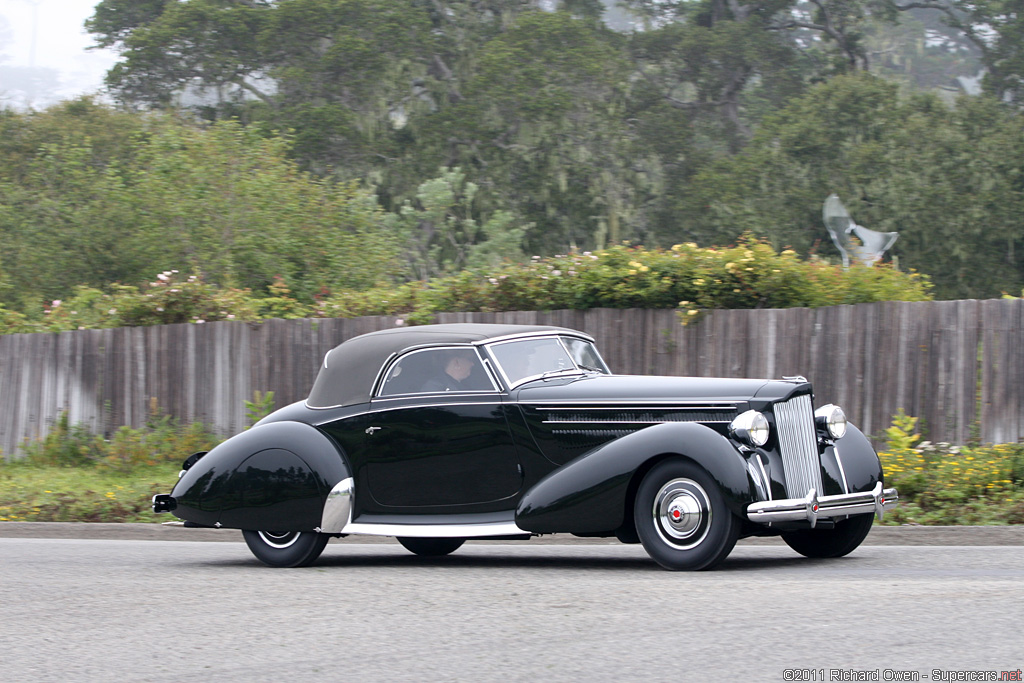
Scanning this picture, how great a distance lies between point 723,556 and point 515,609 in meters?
1.58

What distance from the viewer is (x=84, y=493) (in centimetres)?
1373

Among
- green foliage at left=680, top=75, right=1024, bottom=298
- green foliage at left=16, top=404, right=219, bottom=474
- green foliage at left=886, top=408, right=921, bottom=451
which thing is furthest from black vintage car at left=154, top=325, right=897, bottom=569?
green foliage at left=680, top=75, right=1024, bottom=298

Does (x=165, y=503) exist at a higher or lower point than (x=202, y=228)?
lower

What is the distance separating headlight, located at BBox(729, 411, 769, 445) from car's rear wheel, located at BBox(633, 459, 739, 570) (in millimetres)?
410

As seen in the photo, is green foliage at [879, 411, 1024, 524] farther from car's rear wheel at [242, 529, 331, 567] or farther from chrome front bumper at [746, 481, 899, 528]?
car's rear wheel at [242, 529, 331, 567]

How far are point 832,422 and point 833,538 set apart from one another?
0.84 metres

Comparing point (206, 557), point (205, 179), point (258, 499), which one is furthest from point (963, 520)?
point (205, 179)

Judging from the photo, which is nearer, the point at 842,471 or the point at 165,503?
the point at 842,471

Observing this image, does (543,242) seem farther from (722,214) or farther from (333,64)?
(333,64)

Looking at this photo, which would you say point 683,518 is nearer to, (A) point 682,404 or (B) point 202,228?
(A) point 682,404

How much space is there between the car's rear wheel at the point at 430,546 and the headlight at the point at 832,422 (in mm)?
3136

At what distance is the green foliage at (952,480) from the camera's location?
32.9 ft

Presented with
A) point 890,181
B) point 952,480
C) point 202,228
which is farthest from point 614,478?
point 890,181

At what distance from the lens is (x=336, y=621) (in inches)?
257
